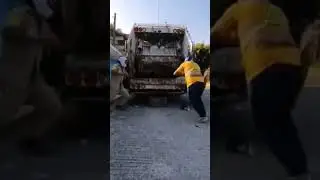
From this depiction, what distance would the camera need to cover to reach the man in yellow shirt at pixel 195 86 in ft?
27.7

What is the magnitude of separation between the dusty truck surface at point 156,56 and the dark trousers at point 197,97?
2752 millimetres

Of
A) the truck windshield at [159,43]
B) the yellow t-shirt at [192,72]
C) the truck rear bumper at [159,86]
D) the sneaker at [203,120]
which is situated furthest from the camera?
the truck windshield at [159,43]

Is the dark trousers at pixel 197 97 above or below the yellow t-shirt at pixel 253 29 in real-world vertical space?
below

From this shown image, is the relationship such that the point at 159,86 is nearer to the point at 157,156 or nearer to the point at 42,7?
the point at 157,156

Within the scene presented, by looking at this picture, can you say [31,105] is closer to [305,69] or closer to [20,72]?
[20,72]

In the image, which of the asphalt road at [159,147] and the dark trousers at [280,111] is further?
the asphalt road at [159,147]

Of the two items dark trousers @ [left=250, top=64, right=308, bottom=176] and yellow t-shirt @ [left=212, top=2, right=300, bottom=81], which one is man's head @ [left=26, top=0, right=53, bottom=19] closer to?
yellow t-shirt @ [left=212, top=2, right=300, bottom=81]

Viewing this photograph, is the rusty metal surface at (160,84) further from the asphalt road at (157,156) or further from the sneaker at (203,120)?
the sneaker at (203,120)

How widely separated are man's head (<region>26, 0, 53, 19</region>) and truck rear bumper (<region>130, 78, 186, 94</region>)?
30.5 ft

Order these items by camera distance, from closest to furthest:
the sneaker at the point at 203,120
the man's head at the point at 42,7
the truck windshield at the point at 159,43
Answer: the man's head at the point at 42,7, the sneaker at the point at 203,120, the truck windshield at the point at 159,43

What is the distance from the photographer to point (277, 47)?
2072mm

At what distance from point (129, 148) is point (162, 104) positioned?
559 cm

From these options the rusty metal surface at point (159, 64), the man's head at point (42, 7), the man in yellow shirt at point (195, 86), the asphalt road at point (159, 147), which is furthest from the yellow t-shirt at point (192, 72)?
the man's head at point (42, 7)

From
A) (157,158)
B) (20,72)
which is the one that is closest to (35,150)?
(20,72)
